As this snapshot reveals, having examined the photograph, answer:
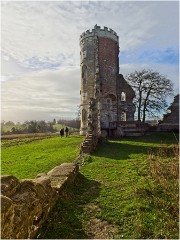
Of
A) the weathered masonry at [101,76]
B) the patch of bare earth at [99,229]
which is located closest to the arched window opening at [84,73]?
the weathered masonry at [101,76]

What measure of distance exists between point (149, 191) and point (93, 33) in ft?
98.5

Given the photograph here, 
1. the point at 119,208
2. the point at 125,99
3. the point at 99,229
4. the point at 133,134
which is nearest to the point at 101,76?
the point at 125,99

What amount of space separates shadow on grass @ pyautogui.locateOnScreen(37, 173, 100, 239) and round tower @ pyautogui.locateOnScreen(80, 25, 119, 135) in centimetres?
2434

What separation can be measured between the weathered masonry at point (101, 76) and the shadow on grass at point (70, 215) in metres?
23.7

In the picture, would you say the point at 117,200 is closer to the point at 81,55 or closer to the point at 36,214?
the point at 36,214

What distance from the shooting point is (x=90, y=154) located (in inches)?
754

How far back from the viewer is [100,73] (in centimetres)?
3512

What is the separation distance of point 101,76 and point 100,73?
39cm

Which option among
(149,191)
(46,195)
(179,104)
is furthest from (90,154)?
(179,104)

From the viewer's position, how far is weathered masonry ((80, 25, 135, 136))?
3456cm

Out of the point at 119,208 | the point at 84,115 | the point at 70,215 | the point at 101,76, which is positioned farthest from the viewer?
the point at 84,115

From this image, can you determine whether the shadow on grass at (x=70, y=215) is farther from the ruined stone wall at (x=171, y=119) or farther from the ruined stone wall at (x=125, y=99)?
the ruined stone wall at (x=125, y=99)

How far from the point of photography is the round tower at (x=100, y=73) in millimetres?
34781

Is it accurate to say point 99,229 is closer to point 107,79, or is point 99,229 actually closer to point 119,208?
point 119,208
